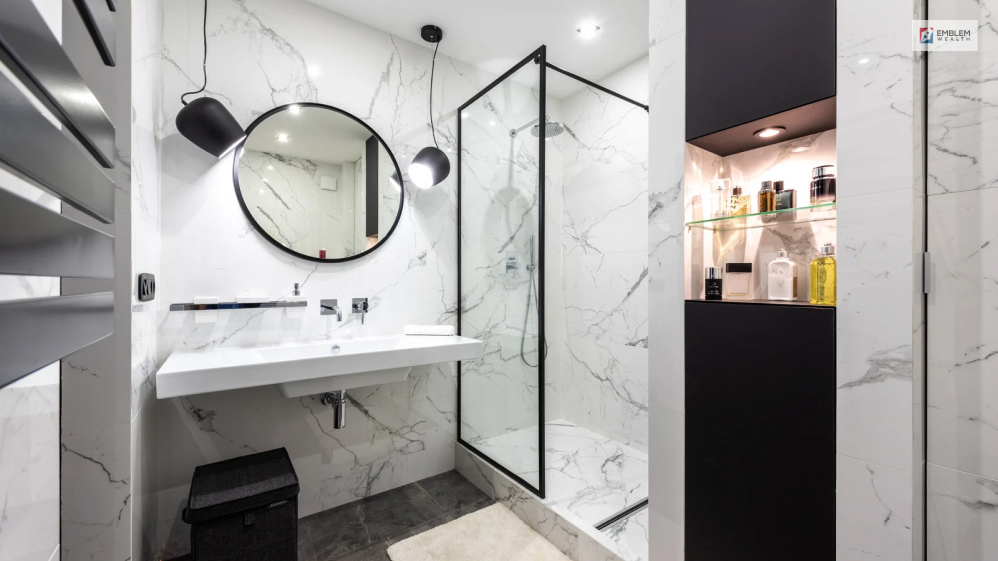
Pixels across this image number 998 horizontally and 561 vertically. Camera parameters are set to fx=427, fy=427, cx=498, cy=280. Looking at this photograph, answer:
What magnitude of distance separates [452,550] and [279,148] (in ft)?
6.35

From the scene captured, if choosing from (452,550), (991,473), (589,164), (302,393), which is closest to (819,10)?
(991,473)

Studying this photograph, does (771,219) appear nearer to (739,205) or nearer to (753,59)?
(739,205)

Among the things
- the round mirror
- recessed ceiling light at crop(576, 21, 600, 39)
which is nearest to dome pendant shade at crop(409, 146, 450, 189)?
the round mirror

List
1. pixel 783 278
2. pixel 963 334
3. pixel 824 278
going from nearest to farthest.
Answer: pixel 963 334 → pixel 824 278 → pixel 783 278

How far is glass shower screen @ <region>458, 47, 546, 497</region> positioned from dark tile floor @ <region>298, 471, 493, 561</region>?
25 centimetres

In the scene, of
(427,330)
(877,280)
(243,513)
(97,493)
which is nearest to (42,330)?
Answer: (97,493)

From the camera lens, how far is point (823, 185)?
1128 millimetres

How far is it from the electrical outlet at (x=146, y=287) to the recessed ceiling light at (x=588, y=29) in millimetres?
2246

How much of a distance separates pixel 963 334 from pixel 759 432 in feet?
1.64

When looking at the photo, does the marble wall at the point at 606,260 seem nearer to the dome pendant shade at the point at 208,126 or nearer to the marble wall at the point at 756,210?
the marble wall at the point at 756,210

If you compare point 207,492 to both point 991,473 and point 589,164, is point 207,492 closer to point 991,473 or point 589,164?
point 991,473

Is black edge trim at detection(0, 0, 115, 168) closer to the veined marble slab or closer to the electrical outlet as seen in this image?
the electrical outlet

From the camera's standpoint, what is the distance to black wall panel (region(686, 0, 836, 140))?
42.5 inches

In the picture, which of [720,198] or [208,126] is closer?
[720,198]
